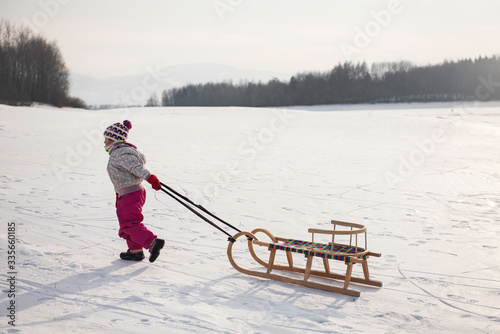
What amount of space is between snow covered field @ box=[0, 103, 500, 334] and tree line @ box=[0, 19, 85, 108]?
28.7 metres

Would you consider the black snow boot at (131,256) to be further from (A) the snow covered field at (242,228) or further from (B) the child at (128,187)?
(B) the child at (128,187)

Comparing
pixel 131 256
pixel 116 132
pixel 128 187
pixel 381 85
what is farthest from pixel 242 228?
pixel 381 85

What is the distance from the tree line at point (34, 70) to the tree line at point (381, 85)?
38.1 m

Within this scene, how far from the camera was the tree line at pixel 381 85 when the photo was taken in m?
79.1

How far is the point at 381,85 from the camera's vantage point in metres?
84.0

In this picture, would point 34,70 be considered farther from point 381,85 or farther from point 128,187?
point 381,85

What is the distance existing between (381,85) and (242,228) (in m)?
82.2

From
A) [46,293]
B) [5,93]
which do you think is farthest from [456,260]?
[5,93]

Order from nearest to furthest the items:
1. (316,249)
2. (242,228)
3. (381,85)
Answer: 1. (316,249)
2. (242,228)
3. (381,85)

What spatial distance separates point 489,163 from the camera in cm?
1449

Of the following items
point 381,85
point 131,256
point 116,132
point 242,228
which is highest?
point 381,85

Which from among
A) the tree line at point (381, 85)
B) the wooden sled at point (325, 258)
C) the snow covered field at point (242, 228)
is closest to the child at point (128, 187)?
the snow covered field at point (242, 228)

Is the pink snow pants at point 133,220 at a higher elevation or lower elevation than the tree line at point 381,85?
lower

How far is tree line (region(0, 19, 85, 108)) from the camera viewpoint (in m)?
41.8
